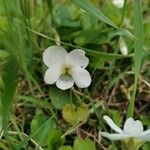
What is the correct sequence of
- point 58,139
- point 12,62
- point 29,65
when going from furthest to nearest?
point 29,65
point 58,139
point 12,62

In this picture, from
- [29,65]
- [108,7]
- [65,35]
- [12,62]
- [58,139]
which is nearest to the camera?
[12,62]

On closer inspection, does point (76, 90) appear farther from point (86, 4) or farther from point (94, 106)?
point (86, 4)

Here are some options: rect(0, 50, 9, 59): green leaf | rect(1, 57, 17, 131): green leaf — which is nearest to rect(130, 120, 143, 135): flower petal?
rect(1, 57, 17, 131): green leaf

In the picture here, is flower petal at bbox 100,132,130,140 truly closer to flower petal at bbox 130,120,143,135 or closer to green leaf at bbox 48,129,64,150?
flower petal at bbox 130,120,143,135

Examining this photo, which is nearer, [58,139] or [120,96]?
[58,139]

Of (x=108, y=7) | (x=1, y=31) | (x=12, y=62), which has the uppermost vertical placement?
(x=108, y=7)

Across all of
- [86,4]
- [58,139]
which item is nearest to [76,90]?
[58,139]

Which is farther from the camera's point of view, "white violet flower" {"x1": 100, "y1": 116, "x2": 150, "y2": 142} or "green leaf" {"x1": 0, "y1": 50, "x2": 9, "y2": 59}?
"green leaf" {"x1": 0, "y1": 50, "x2": 9, "y2": 59}
